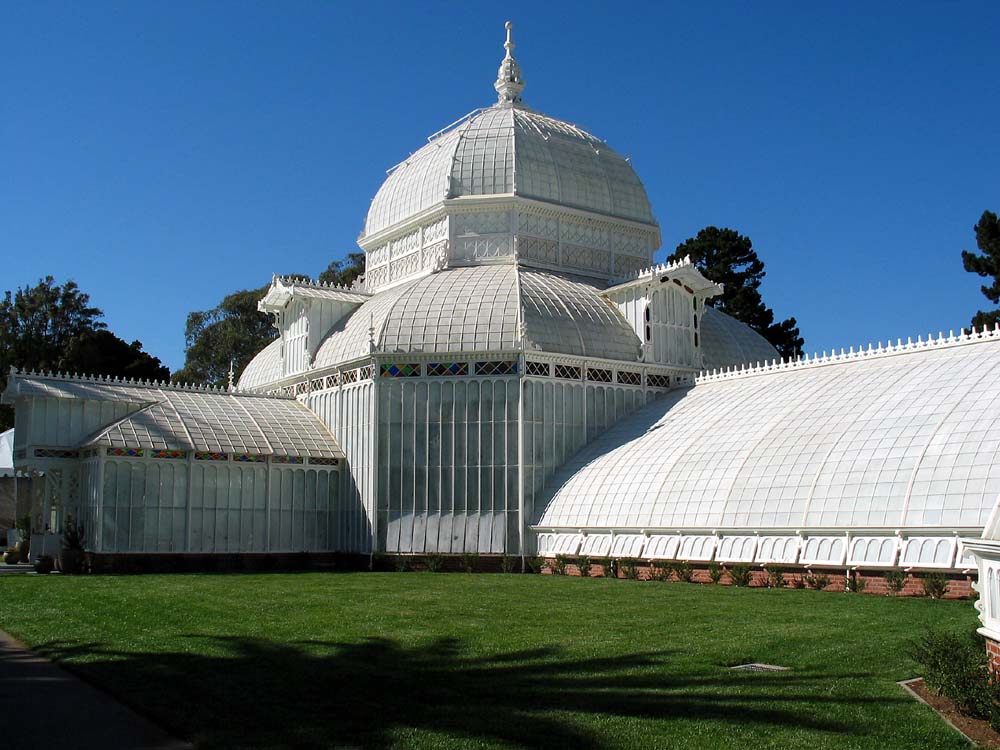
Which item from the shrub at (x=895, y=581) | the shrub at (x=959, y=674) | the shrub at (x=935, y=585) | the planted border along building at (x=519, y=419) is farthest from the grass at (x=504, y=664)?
the planted border along building at (x=519, y=419)

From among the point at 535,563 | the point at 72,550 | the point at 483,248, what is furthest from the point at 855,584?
the point at 72,550

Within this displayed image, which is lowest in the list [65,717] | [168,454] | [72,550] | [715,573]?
[65,717]

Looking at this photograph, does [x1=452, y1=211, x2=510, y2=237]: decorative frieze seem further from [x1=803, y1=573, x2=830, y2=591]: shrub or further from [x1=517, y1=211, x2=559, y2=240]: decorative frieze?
[x1=803, y1=573, x2=830, y2=591]: shrub

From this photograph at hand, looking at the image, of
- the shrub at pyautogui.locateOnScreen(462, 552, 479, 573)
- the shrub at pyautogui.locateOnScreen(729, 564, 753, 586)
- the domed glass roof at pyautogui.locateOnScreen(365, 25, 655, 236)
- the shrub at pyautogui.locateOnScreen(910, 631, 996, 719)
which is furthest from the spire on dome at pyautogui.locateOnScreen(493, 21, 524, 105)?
the shrub at pyautogui.locateOnScreen(910, 631, 996, 719)

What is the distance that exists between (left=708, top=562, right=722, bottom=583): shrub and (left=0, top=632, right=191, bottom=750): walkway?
728 inches

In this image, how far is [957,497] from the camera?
24.1m

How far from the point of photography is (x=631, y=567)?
31.2 metres

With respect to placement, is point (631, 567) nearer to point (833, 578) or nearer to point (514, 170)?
point (833, 578)

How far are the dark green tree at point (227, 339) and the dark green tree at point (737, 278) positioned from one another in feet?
109

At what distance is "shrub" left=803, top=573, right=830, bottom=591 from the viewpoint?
85.2 feet

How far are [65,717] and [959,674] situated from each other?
9763 mm

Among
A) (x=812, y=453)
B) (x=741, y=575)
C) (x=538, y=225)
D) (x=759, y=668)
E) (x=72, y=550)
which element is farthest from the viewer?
(x=538, y=225)

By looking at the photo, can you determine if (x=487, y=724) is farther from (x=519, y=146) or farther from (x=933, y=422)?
(x=519, y=146)

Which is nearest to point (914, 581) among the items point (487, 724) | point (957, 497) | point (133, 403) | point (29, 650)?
point (957, 497)
